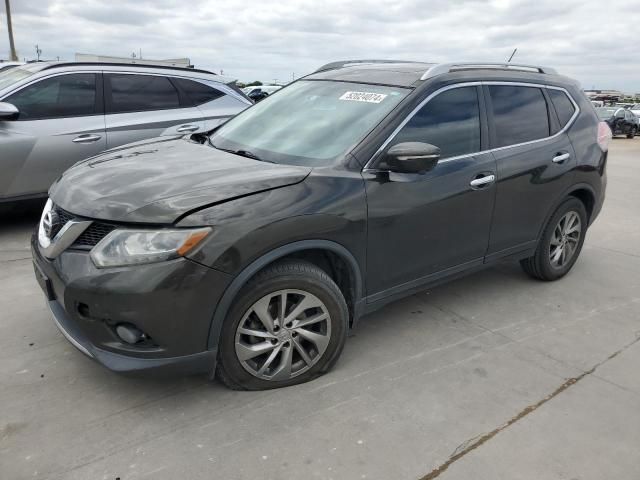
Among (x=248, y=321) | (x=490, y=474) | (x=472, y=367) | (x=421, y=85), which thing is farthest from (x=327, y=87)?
(x=490, y=474)

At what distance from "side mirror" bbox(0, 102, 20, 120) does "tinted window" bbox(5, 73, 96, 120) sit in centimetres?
27

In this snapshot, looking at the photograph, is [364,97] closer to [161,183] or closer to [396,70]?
[396,70]

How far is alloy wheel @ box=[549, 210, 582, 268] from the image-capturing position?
4.44 meters

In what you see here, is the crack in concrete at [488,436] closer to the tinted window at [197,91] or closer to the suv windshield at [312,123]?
the suv windshield at [312,123]

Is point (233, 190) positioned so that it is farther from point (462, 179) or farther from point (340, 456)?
point (462, 179)

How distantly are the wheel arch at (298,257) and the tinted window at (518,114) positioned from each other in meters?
1.50

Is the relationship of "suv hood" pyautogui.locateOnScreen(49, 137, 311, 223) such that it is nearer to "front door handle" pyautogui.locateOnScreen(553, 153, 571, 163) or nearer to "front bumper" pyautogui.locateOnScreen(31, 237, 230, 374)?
"front bumper" pyautogui.locateOnScreen(31, 237, 230, 374)

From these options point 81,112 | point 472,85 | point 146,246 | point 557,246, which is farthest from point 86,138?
point 557,246

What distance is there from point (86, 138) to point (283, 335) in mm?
3713

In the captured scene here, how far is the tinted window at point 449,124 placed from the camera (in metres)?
3.23

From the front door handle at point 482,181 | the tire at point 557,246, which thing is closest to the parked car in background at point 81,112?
the front door handle at point 482,181

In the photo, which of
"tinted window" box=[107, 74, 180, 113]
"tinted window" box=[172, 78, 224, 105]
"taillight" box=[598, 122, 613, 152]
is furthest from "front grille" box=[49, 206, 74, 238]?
"taillight" box=[598, 122, 613, 152]

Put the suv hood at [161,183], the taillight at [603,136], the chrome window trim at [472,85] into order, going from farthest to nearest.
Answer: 1. the taillight at [603,136]
2. the chrome window trim at [472,85]
3. the suv hood at [161,183]

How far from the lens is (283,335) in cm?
278
